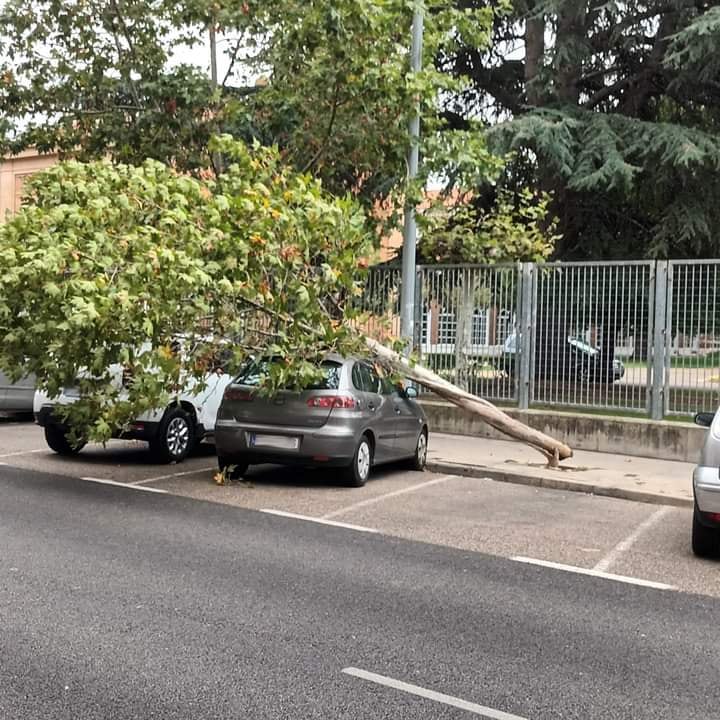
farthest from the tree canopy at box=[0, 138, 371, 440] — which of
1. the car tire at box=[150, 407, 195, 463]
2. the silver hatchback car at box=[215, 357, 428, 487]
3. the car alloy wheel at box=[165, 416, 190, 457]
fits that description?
the car alloy wheel at box=[165, 416, 190, 457]

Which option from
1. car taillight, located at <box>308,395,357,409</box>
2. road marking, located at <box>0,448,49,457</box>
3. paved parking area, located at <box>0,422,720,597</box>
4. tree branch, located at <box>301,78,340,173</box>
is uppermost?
tree branch, located at <box>301,78,340,173</box>

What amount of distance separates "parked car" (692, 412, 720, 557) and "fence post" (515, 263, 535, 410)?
7.06m

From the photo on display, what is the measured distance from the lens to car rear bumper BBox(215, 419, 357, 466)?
10031mm

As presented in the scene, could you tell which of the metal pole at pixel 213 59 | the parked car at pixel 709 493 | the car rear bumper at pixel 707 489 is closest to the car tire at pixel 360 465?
the parked car at pixel 709 493

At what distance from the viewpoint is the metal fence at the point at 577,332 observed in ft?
42.6

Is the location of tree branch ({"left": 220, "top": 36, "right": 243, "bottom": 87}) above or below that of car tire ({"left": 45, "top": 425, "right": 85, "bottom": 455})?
above

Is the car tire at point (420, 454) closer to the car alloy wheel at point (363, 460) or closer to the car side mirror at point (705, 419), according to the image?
the car alloy wheel at point (363, 460)

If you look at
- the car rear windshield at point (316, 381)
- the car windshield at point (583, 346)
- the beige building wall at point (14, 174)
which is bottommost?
the car rear windshield at point (316, 381)

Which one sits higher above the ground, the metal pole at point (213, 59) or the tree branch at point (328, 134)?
the metal pole at point (213, 59)

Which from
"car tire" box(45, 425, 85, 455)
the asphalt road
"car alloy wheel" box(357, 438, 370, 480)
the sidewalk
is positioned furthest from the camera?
"car tire" box(45, 425, 85, 455)

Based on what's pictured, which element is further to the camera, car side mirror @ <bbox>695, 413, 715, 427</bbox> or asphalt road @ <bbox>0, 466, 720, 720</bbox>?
car side mirror @ <bbox>695, 413, 715, 427</bbox>

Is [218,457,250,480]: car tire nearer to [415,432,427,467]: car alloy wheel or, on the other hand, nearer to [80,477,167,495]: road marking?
[80,477,167,495]: road marking

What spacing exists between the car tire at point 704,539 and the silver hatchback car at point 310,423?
3.85 metres

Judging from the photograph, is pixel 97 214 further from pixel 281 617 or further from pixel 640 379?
pixel 640 379
